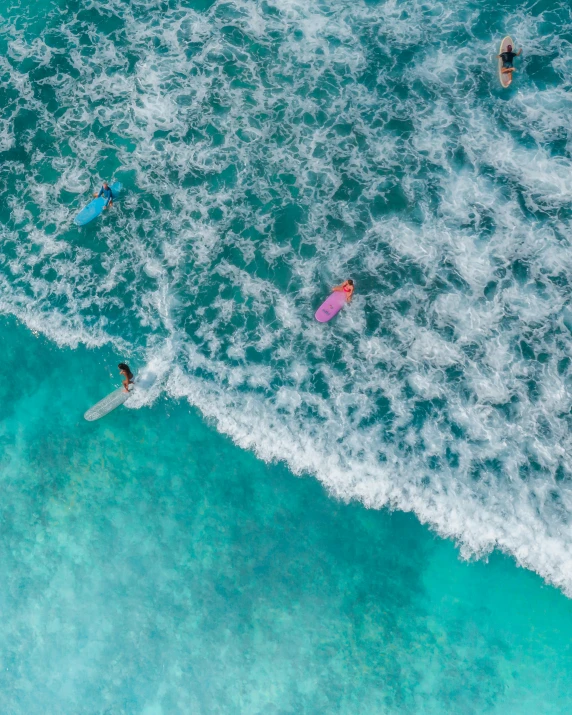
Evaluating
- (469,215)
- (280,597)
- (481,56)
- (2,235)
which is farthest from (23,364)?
(481,56)

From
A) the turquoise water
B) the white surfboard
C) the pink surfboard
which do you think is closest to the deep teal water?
the turquoise water

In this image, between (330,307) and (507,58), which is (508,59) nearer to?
(507,58)

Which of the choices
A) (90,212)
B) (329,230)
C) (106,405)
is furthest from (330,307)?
(90,212)

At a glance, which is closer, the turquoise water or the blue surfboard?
the turquoise water

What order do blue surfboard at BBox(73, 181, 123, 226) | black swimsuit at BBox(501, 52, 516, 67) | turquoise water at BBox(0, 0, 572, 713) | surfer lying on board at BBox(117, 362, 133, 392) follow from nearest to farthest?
turquoise water at BBox(0, 0, 572, 713)
surfer lying on board at BBox(117, 362, 133, 392)
blue surfboard at BBox(73, 181, 123, 226)
black swimsuit at BBox(501, 52, 516, 67)

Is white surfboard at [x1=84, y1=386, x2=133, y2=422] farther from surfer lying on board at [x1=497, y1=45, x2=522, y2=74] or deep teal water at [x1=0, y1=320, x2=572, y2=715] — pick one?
surfer lying on board at [x1=497, y1=45, x2=522, y2=74]

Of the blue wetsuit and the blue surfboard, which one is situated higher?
the blue wetsuit

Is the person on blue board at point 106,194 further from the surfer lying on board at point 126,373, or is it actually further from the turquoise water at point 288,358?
the surfer lying on board at point 126,373

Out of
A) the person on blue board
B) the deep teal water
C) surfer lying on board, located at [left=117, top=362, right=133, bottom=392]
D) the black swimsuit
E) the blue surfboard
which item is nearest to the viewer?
the deep teal water
